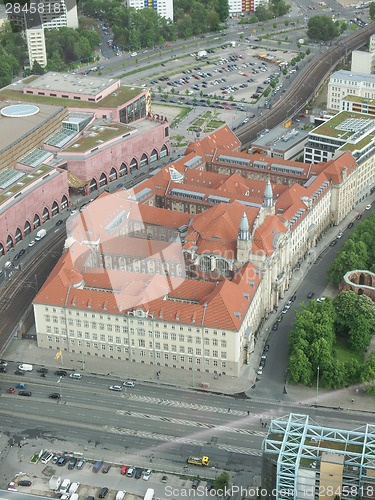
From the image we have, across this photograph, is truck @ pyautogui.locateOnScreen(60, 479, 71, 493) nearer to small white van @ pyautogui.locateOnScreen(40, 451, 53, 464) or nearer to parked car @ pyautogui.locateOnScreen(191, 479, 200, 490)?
small white van @ pyautogui.locateOnScreen(40, 451, 53, 464)

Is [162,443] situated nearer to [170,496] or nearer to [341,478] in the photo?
[170,496]

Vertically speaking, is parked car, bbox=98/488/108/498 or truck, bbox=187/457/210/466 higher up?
parked car, bbox=98/488/108/498

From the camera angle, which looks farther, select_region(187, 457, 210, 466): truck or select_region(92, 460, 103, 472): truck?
select_region(187, 457, 210, 466): truck

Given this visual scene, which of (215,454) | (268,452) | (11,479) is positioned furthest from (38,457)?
(268,452)

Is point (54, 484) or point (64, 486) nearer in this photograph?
point (64, 486)

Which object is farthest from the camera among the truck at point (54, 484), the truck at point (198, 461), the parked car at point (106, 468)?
the truck at point (198, 461)

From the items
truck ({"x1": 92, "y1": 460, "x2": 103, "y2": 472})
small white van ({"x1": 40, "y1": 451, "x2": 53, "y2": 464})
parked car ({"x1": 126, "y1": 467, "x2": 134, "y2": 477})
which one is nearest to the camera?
parked car ({"x1": 126, "y1": 467, "x2": 134, "y2": 477})

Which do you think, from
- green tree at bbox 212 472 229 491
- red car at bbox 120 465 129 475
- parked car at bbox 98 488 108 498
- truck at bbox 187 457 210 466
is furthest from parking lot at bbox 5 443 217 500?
green tree at bbox 212 472 229 491

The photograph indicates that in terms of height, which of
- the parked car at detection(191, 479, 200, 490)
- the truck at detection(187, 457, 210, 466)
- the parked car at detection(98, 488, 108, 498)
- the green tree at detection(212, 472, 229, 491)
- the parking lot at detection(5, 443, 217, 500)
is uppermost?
the green tree at detection(212, 472, 229, 491)

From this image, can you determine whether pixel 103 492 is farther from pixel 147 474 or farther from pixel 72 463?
pixel 72 463

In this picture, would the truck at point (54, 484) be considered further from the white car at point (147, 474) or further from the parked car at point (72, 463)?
the white car at point (147, 474)

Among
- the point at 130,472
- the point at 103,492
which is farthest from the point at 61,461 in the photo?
the point at 130,472

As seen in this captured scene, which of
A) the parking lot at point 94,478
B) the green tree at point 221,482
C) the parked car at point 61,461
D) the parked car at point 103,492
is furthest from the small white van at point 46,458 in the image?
the green tree at point 221,482

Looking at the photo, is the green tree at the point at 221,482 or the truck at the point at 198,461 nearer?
the green tree at the point at 221,482
